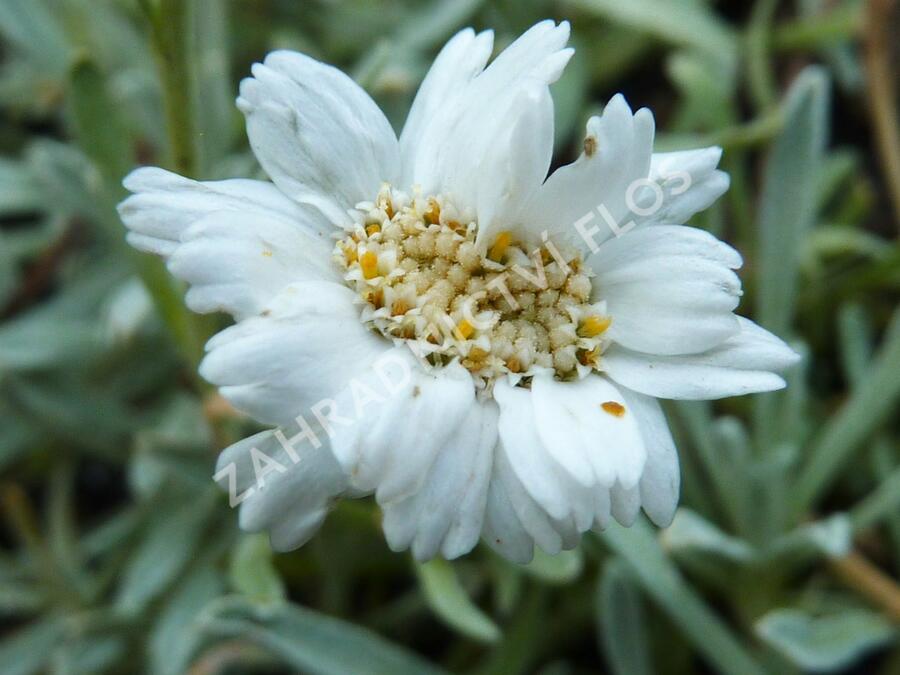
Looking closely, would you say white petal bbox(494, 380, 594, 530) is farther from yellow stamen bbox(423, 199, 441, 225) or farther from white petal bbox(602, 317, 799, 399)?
yellow stamen bbox(423, 199, 441, 225)

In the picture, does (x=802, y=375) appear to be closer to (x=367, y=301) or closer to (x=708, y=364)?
(x=708, y=364)

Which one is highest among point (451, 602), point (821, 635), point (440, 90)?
point (440, 90)

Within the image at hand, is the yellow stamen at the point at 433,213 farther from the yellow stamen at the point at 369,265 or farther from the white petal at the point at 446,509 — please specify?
the white petal at the point at 446,509

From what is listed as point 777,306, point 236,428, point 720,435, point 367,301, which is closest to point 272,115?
point 367,301

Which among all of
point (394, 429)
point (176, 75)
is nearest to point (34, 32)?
point (176, 75)

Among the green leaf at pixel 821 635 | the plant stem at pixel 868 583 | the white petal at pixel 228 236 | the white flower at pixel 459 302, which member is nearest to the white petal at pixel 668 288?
the white flower at pixel 459 302

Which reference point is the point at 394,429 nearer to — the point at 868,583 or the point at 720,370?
the point at 720,370

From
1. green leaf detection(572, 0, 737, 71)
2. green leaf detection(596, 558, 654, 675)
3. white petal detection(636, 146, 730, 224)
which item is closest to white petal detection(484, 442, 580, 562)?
white petal detection(636, 146, 730, 224)
